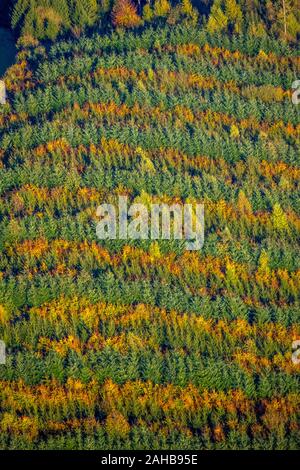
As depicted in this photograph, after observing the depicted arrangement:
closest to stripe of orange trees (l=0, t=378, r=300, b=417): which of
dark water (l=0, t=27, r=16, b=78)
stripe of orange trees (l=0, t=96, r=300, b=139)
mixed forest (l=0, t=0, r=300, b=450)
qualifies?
mixed forest (l=0, t=0, r=300, b=450)

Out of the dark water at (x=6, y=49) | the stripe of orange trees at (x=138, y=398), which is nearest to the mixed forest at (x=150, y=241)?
the stripe of orange trees at (x=138, y=398)

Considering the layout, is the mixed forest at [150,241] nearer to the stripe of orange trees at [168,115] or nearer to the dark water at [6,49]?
the stripe of orange trees at [168,115]

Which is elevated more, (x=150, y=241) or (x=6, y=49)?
(x=6, y=49)

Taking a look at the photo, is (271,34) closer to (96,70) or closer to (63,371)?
(96,70)

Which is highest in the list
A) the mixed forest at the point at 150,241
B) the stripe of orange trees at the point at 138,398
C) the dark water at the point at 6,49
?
the dark water at the point at 6,49

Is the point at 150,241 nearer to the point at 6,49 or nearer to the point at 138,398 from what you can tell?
the point at 138,398

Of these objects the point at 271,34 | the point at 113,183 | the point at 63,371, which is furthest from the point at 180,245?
the point at 271,34

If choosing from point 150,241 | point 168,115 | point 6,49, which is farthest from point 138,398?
point 6,49

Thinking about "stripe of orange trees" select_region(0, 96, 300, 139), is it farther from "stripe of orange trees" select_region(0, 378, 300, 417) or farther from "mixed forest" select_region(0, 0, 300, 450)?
"stripe of orange trees" select_region(0, 378, 300, 417)
